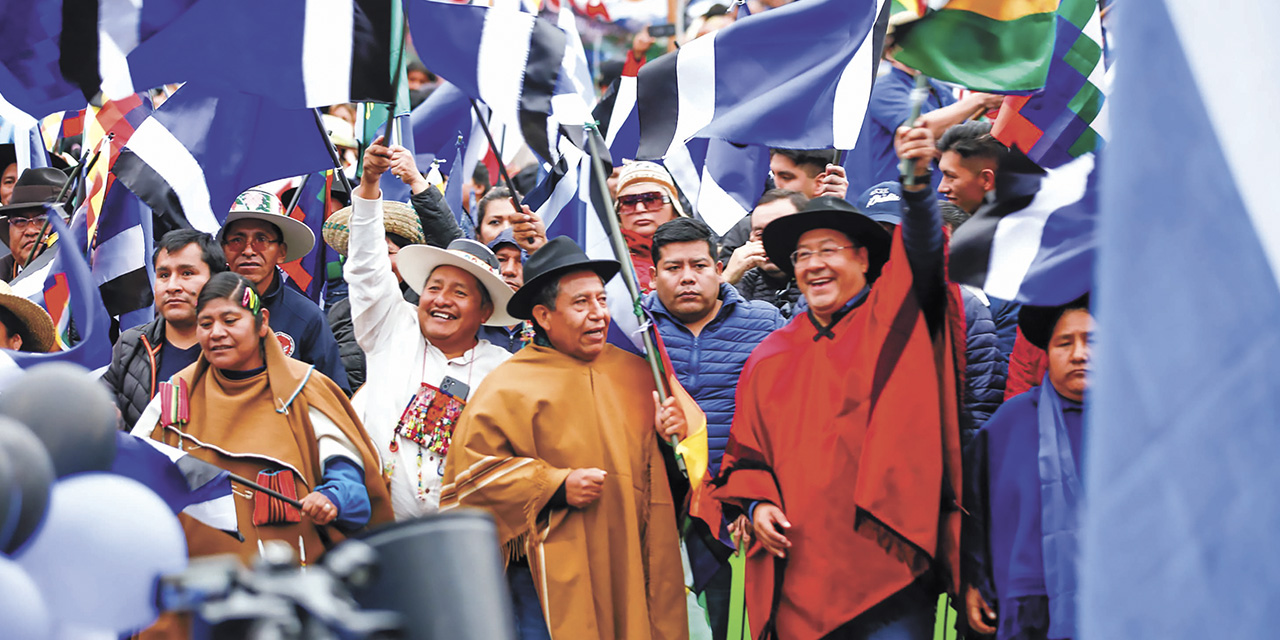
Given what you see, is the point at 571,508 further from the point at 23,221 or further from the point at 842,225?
the point at 23,221

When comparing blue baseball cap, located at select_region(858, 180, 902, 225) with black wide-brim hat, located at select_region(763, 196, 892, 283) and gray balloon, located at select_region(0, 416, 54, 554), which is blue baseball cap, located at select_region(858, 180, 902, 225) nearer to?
black wide-brim hat, located at select_region(763, 196, 892, 283)

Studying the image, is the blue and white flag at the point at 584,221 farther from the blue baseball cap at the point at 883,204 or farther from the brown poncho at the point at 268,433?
the brown poncho at the point at 268,433

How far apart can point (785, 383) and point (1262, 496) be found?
3226 mm

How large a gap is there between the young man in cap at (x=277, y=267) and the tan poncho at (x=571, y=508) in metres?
1.20

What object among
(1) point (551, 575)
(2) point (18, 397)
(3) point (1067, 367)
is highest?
(2) point (18, 397)

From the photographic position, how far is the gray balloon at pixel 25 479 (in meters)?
1.81

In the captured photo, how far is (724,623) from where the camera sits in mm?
5066

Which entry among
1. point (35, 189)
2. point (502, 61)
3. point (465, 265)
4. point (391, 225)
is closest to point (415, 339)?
point (465, 265)

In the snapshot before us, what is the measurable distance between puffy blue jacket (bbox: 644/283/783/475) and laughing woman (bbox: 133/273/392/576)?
4.29 feet

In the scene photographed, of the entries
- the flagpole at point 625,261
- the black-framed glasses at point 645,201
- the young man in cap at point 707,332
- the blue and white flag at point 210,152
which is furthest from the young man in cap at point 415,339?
the black-framed glasses at point 645,201

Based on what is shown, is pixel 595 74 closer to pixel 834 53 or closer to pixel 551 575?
pixel 834 53

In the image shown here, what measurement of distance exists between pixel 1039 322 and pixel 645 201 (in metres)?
2.40

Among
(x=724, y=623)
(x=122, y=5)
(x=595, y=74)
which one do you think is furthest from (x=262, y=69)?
(x=595, y=74)

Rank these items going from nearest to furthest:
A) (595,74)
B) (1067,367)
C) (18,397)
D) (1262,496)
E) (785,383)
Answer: (1262,496), (18,397), (1067,367), (785,383), (595,74)
